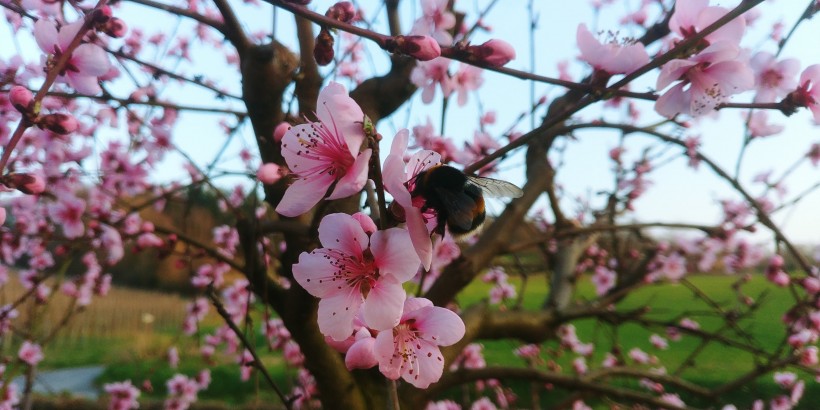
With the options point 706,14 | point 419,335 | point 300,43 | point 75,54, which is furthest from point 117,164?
point 706,14

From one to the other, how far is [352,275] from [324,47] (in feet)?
1.20

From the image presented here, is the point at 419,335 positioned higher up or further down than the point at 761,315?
further down

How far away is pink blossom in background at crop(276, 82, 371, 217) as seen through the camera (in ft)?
2.04

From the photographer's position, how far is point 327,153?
762 millimetres

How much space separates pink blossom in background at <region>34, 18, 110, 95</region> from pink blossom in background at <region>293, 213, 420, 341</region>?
24.6 inches

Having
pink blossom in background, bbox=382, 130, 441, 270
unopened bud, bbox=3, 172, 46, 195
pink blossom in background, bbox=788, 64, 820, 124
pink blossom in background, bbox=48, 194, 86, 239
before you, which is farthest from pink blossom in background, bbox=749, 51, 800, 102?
pink blossom in background, bbox=48, 194, 86, 239

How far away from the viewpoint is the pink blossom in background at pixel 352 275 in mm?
641

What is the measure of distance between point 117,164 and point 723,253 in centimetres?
432

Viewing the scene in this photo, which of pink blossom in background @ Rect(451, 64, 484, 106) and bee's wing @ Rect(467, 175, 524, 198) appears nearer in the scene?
bee's wing @ Rect(467, 175, 524, 198)

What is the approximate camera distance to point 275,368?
654 centimetres

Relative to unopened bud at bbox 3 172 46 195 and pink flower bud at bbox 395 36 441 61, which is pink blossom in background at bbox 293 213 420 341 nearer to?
pink flower bud at bbox 395 36 441 61

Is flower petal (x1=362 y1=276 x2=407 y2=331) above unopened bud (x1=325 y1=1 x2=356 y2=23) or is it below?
below

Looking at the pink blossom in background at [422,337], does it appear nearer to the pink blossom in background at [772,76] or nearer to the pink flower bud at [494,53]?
the pink flower bud at [494,53]

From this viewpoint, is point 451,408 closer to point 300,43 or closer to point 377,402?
point 377,402
